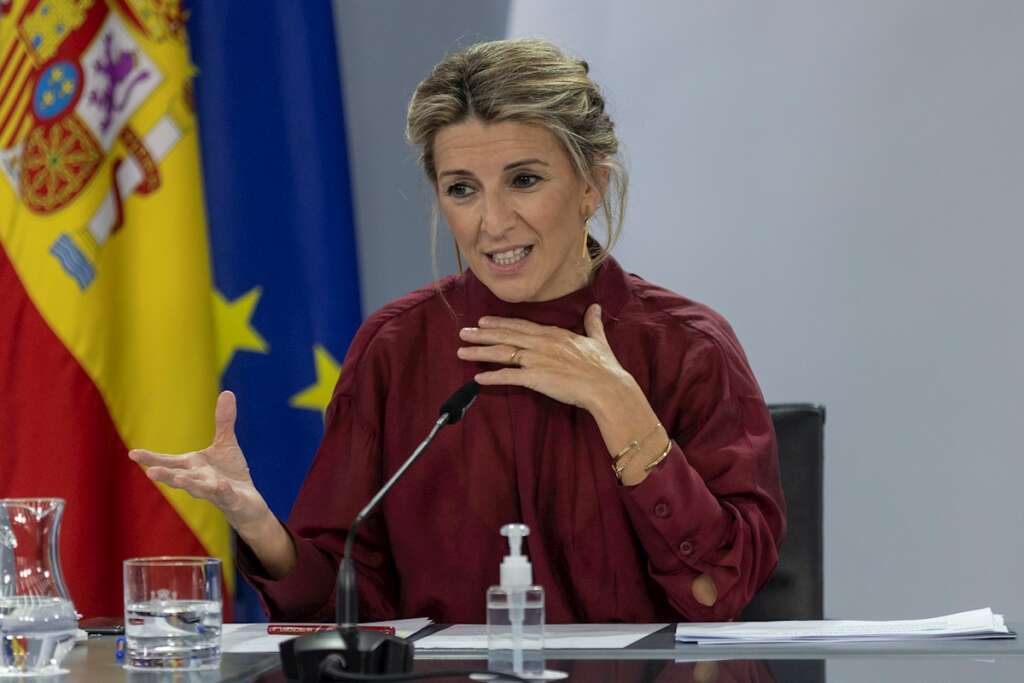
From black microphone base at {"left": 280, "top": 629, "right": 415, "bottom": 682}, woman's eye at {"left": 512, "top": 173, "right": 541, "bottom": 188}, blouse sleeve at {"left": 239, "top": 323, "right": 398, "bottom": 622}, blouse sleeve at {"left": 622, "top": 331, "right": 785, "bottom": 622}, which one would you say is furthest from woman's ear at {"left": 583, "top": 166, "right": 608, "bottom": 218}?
black microphone base at {"left": 280, "top": 629, "right": 415, "bottom": 682}

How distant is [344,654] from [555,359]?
73 cm

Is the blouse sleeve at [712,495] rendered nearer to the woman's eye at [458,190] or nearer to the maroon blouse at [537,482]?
the maroon blouse at [537,482]

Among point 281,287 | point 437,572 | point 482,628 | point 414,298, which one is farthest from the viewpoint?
point 281,287

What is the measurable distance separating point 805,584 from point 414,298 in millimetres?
684

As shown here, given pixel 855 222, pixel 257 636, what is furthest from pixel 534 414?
pixel 855 222

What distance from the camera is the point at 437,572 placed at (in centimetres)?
184

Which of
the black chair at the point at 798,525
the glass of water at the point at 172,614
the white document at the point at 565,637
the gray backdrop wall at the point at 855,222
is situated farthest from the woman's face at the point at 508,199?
the gray backdrop wall at the point at 855,222

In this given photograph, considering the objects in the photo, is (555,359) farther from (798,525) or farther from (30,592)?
(30,592)

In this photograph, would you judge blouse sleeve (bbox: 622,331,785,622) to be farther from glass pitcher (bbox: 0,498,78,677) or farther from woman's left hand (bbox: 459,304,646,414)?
glass pitcher (bbox: 0,498,78,677)

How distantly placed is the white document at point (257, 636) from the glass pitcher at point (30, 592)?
0.61 feet

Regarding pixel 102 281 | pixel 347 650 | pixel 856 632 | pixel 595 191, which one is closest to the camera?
pixel 347 650

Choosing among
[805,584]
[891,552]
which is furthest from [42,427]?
[891,552]

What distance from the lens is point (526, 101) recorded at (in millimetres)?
1876

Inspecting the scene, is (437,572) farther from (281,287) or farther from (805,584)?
(281,287)
